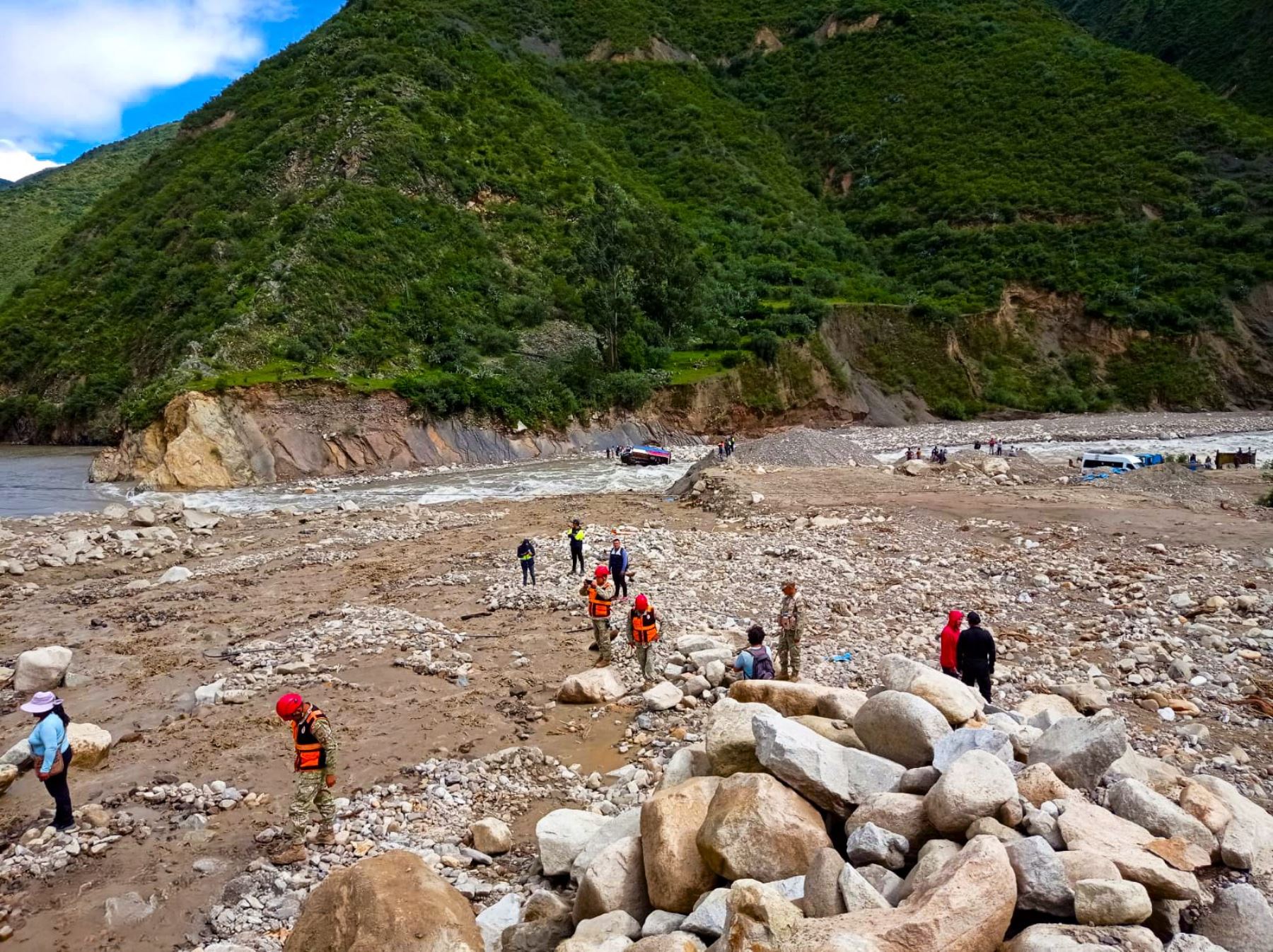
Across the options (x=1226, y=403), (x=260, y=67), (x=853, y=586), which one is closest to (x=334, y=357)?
(x=853, y=586)

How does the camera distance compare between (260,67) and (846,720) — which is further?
(260,67)

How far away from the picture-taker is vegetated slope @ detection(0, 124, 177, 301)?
3728 inches

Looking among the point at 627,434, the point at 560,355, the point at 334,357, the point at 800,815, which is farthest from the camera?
the point at 560,355

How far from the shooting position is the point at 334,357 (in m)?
46.5

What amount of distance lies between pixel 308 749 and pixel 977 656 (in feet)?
26.1

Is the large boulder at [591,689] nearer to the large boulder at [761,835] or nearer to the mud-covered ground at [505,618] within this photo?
the mud-covered ground at [505,618]

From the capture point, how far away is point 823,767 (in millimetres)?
5645

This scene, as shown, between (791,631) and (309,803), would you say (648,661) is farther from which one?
(309,803)

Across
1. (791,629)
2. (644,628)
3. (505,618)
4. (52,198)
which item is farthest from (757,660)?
(52,198)

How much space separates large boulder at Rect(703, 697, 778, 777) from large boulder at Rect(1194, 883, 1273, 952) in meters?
2.93

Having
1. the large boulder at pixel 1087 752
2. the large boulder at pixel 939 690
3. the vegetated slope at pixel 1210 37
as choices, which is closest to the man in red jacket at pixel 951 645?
the large boulder at pixel 939 690

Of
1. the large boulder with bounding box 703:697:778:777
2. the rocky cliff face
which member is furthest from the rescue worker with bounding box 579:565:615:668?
the rocky cliff face

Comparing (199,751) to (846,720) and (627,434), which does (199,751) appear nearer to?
(846,720)

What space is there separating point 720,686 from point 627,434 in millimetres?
41361
